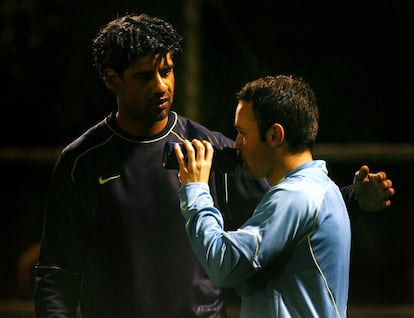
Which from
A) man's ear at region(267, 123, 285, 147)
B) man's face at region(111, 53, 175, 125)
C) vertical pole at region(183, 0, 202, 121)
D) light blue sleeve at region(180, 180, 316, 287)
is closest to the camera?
light blue sleeve at region(180, 180, 316, 287)

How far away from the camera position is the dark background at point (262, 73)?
467 cm

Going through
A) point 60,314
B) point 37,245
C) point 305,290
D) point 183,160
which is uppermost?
point 183,160

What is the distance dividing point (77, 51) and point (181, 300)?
2.29 m

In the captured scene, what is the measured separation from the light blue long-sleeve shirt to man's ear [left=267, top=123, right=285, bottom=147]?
8 cm

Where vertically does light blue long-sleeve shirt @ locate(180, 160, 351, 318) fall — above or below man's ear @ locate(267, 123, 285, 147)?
below

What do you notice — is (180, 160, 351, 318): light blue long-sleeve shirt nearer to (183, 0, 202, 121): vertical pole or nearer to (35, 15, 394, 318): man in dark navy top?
(35, 15, 394, 318): man in dark navy top

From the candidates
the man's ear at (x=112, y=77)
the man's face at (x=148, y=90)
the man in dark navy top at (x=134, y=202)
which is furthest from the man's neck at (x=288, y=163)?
the man's ear at (x=112, y=77)

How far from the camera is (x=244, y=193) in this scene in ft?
8.93

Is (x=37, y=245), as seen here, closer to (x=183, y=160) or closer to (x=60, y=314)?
(x=60, y=314)

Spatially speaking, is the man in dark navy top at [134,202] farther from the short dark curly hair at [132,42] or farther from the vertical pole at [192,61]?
the vertical pole at [192,61]

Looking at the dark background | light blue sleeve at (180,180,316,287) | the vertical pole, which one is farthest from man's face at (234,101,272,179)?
the dark background

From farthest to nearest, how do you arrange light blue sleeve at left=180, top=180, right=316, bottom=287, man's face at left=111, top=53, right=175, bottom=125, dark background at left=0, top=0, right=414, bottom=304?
dark background at left=0, top=0, right=414, bottom=304, man's face at left=111, top=53, right=175, bottom=125, light blue sleeve at left=180, top=180, right=316, bottom=287

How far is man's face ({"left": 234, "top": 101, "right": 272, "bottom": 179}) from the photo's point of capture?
2.36 m

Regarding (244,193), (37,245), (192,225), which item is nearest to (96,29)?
(37,245)
